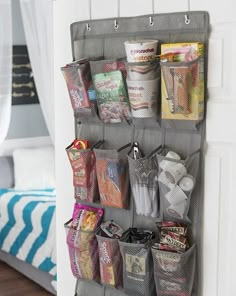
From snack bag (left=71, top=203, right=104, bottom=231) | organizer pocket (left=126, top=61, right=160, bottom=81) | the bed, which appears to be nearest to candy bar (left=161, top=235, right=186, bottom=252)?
snack bag (left=71, top=203, right=104, bottom=231)

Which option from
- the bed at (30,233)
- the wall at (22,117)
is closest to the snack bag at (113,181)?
the bed at (30,233)

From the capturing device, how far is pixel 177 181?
5.88 ft

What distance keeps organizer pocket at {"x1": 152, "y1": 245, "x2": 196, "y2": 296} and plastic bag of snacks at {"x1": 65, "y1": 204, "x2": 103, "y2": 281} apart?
0.28 m

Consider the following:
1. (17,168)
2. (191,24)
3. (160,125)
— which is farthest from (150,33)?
(17,168)

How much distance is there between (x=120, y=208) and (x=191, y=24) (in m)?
0.61

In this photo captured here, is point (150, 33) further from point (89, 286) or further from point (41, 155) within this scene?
point (41, 155)

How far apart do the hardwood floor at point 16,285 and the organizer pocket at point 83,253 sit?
7.90 feet

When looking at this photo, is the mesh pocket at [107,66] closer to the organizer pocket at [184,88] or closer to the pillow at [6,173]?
the organizer pocket at [184,88]

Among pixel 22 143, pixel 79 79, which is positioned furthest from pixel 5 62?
pixel 79 79

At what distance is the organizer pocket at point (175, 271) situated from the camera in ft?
5.99

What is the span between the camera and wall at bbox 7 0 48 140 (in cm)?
561

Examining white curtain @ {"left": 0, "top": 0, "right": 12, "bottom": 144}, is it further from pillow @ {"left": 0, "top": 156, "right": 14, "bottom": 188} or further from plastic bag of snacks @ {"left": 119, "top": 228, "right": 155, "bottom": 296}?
plastic bag of snacks @ {"left": 119, "top": 228, "right": 155, "bottom": 296}

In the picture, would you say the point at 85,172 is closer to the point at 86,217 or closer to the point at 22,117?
the point at 86,217

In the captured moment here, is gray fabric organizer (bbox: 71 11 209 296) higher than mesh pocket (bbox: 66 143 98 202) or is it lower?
higher
